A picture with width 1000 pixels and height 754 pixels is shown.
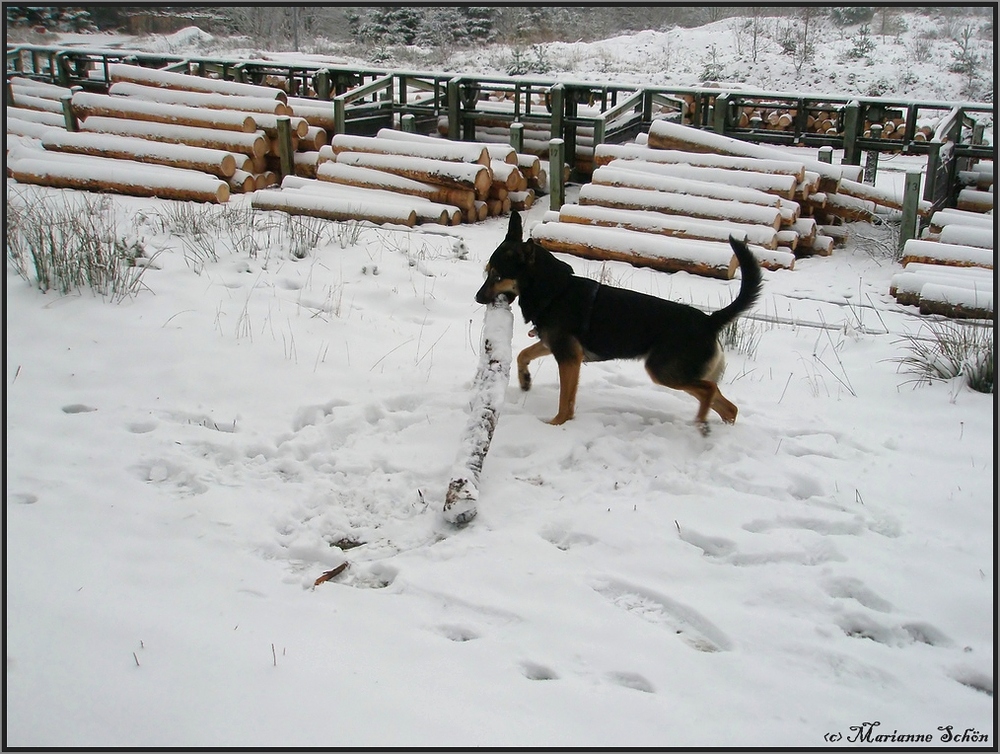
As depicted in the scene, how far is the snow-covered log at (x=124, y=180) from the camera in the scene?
10383 millimetres

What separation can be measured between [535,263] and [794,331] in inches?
120

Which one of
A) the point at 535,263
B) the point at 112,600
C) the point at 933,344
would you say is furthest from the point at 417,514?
the point at 933,344

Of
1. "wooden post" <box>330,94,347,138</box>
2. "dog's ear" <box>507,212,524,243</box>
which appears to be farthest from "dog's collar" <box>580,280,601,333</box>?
"wooden post" <box>330,94,347,138</box>

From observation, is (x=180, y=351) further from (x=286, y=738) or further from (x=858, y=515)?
(x=858, y=515)

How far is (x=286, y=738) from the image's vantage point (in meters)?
2.25

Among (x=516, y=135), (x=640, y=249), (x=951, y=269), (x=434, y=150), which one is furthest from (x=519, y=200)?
(x=951, y=269)

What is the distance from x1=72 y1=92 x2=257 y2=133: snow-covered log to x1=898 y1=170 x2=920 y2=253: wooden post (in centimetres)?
1025

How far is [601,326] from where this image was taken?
4504mm

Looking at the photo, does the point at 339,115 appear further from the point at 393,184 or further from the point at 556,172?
the point at 556,172

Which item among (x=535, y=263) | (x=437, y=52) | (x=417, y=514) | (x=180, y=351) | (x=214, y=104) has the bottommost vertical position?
(x=417, y=514)

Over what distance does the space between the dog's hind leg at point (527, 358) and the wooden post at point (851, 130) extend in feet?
34.1

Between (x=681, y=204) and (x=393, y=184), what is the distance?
4.37 meters

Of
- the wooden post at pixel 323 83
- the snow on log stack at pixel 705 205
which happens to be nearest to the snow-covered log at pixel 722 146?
the snow on log stack at pixel 705 205

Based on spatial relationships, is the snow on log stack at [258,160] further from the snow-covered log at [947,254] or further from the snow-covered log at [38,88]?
the snow-covered log at [947,254]
